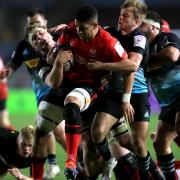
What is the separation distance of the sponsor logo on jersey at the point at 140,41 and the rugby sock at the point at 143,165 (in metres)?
1.04

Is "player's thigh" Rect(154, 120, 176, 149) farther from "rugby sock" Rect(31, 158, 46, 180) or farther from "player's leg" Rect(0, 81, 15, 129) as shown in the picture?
"player's leg" Rect(0, 81, 15, 129)

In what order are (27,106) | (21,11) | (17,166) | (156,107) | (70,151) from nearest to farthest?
(70,151)
(17,166)
(156,107)
(27,106)
(21,11)

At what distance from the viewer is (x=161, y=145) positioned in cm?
603

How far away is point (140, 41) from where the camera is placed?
568 cm

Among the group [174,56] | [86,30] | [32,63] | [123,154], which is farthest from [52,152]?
[86,30]

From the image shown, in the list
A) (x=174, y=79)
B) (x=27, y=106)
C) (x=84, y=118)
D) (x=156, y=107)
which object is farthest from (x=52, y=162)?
(x=27, y=106)

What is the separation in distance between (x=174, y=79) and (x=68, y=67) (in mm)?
1095

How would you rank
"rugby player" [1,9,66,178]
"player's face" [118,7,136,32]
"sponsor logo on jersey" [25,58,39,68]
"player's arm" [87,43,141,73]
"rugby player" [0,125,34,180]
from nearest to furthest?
1. "player's arm" [87,43,141,73]
2. "player's face" [118,7,136,32]
3. "rugby player" [0,125,34,180]
4. "rugby player" [1,9,66,178]
5. "sponsor logo on jersey" [25,58,39,68]

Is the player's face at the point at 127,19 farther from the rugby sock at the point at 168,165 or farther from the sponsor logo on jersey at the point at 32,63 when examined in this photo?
the sponsor logo on jersey at the point at 32,63

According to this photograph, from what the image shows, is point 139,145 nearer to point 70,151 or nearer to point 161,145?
point 161,145

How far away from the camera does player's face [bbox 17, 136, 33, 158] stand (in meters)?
6.39

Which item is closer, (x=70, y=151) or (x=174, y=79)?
Answer: (x=70, y=151)

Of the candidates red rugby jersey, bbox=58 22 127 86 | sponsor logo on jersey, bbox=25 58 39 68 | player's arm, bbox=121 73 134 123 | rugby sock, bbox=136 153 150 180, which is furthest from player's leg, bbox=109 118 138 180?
sponsor logo on jersey, bbox=25 58 39 68

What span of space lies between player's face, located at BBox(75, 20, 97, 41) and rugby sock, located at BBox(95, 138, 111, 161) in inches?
36.8
